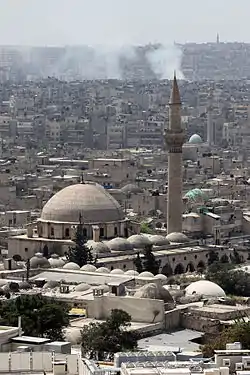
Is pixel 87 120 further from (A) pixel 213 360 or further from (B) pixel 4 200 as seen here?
(A) pixel 213 360

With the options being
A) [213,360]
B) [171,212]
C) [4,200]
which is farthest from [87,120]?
[213,360]

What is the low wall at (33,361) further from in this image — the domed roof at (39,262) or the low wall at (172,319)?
the domed roof at (39,262)

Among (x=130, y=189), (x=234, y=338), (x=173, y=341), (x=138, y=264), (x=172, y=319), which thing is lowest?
(x=173, y=341)

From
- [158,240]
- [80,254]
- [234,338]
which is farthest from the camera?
[158,240]

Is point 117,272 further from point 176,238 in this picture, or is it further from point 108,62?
point 108,62

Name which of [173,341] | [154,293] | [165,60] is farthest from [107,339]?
[165,60]

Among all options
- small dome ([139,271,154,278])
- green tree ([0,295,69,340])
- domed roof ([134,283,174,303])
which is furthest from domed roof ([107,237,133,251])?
green tree ([0,295,69,340])

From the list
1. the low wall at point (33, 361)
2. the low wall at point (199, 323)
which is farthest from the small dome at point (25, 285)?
the low wall at point (33, 361)
